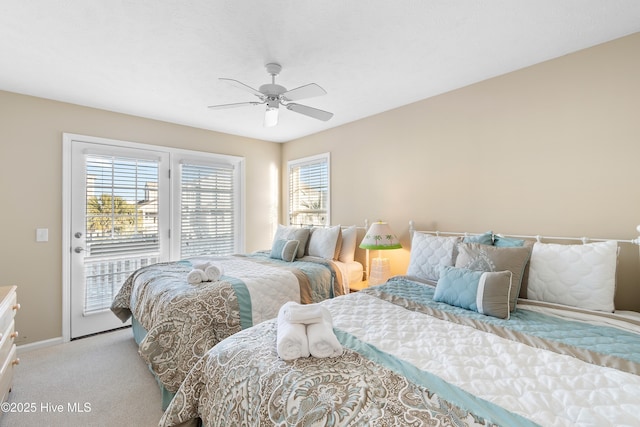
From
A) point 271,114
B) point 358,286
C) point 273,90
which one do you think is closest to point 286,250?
point 358,286

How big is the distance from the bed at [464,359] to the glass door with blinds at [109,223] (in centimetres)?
272

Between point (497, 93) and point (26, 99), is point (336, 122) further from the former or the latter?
point (26, 99)

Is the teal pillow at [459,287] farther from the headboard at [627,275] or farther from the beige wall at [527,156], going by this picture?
the beige wall at [527,156]

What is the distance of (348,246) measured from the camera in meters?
3.66

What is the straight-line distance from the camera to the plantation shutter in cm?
414

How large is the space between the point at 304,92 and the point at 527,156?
1.87m

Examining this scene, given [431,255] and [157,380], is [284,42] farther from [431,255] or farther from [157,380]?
[157,380]

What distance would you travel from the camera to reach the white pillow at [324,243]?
3.53 metres

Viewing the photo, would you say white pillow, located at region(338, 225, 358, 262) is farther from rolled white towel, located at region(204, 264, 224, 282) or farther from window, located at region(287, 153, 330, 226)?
rolled white towel, located at region(204, 264, 224, 282)

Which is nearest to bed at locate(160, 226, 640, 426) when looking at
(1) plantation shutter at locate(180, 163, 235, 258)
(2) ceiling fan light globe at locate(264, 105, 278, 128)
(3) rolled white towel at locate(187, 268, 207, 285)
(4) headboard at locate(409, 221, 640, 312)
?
(4) headboard at locate(409, 221, 640, 312)

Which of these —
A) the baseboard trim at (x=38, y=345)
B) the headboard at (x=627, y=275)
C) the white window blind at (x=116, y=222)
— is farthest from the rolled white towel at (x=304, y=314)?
the baseboard trim at (x=38, y=345)

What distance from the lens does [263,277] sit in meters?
2.66

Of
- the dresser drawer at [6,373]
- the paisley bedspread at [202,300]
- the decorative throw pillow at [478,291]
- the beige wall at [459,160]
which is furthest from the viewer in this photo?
the beige wall at [459,160]

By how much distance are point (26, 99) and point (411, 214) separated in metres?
4.10
